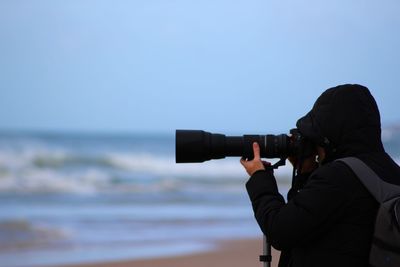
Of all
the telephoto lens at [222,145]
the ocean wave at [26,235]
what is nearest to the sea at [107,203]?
the ocean wave at [26,235]

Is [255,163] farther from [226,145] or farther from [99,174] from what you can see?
[99,174]

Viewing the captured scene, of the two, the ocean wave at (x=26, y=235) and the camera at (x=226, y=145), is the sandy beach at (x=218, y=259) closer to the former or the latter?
the ocean wave at (x=26, y=235)

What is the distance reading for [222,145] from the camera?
55.6 inches

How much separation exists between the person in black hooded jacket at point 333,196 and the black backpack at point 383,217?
0.01 metres

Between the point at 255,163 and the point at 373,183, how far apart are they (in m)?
0.24

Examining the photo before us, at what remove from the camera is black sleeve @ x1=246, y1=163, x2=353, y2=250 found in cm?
121

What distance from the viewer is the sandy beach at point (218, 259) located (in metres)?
3.77

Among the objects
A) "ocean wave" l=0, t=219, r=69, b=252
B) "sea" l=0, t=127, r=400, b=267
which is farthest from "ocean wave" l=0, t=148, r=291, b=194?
"ocean wave" l=0, t=219, r=69, b=252

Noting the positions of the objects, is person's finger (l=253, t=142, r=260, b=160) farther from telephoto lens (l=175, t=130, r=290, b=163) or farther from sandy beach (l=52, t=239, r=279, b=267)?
sandy beach (l=52, t=239, r=279, b=267)

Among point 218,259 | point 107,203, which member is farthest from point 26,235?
point 107,203

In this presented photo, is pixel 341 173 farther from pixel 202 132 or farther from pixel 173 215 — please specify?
pixel 173 215

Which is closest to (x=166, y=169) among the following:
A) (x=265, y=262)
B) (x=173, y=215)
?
(x=173, y=215)

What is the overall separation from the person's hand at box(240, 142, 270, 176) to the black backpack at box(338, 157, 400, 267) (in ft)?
0.57

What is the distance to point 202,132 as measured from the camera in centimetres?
141
